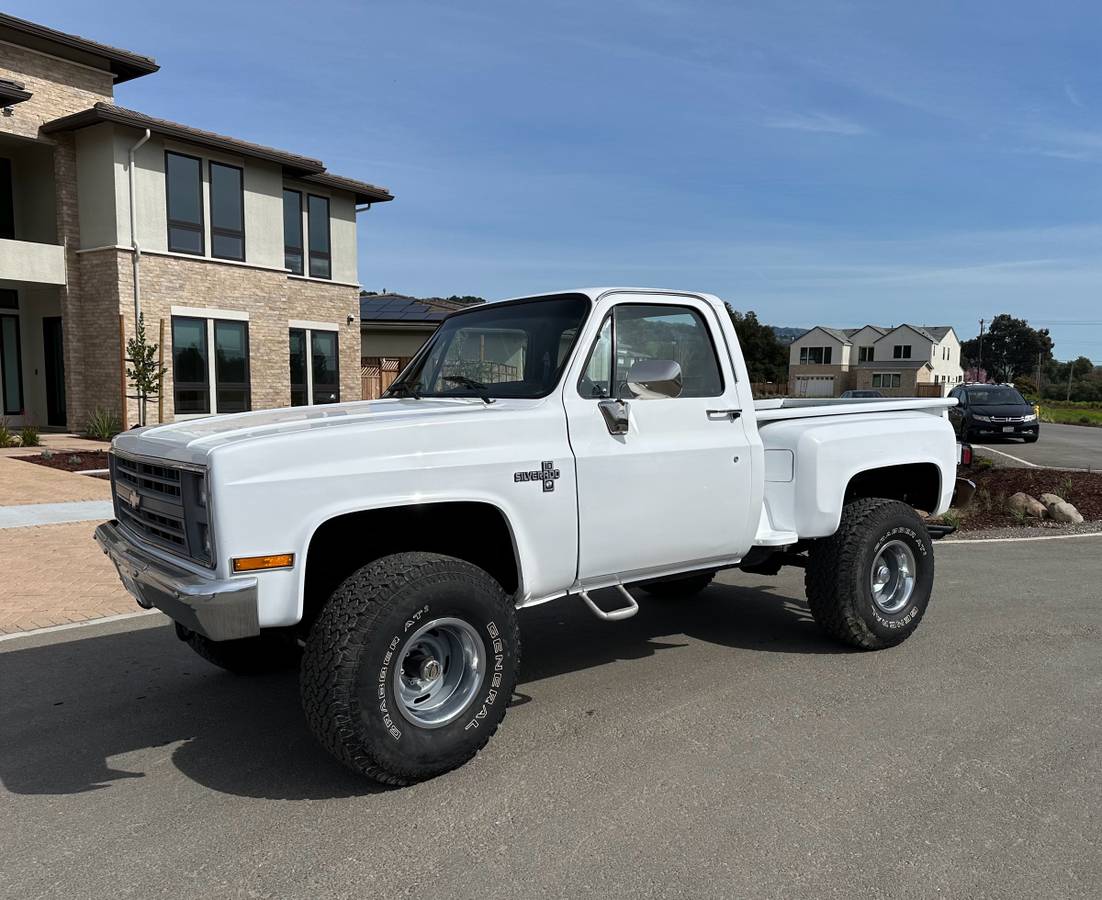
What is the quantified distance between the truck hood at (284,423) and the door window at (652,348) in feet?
1.43

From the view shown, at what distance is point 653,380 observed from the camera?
4141 mm

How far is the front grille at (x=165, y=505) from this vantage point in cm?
345

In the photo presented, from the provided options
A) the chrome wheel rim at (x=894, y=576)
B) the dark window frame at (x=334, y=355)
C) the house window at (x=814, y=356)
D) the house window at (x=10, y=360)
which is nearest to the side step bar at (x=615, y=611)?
the chrome wheel rim at (x=894, y=576)

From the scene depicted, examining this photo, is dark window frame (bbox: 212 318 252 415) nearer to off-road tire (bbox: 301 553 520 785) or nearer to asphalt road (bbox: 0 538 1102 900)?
asphalt road (bbox: 0 538 1102 900)

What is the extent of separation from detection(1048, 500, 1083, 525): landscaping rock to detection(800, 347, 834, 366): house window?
258ft

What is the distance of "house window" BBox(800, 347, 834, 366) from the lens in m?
86.7

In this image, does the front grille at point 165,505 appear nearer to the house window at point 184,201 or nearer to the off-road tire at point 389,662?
the off-road tire at point 389,662

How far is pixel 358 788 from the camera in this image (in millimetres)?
3672

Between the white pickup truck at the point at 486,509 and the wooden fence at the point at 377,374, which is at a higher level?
the wooden fence at the point at 377,374

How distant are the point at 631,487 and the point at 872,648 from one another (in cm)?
218

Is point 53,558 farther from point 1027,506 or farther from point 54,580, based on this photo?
point 1027,506

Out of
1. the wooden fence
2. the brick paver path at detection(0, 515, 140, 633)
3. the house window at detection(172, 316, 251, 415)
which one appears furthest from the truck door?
the wooden fence

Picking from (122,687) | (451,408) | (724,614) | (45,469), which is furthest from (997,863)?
(45,469)

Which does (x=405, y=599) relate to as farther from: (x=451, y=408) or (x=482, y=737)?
(x=451, y=408)
